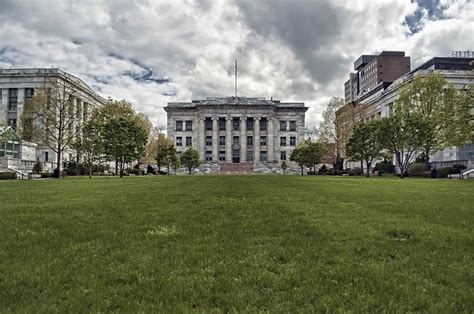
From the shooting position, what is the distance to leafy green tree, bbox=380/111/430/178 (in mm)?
44781

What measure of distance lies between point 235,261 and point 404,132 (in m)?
45.6

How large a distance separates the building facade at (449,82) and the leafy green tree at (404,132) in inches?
427

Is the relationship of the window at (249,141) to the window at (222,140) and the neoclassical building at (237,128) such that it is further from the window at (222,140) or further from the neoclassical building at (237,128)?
the window at (222,140)

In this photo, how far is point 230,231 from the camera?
29.5 feet

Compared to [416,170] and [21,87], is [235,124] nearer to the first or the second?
[21,87]

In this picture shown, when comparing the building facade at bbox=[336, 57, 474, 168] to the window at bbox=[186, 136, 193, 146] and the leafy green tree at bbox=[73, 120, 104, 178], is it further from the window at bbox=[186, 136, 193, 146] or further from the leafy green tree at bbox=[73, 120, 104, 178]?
the window at bbox=[186, 136, 193, 146]

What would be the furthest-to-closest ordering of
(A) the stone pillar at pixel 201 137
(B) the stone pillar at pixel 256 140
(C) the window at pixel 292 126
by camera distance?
(C) the window at pixel 292 126 < (A) the stone pillar at pixel 201 137 < (B) the stone pillar at pixel 256 140

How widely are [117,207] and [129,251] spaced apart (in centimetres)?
643

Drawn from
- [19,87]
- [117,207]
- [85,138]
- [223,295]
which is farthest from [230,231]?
[19,87]

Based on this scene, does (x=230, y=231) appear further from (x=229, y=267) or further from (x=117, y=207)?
(x=117, y=207)

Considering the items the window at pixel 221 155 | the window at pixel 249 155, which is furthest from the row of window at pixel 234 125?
the window at pixel 221 155

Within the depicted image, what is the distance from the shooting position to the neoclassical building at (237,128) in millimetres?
108062

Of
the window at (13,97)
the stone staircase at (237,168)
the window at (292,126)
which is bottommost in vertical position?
the stone staircase at (237,168)

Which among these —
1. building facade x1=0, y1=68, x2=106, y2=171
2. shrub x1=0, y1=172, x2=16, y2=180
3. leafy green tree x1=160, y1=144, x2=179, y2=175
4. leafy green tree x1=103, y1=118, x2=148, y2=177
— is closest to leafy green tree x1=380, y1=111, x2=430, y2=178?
leafy green tree x1=103, y1=118, x2=148, y2=177
